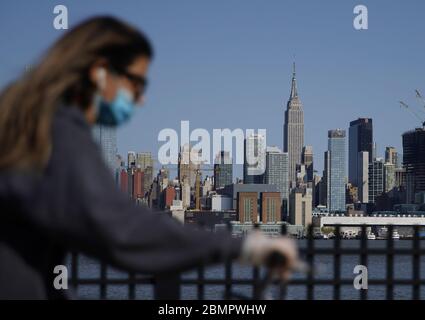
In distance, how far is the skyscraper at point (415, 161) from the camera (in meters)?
152

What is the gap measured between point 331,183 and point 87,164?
165504 mm

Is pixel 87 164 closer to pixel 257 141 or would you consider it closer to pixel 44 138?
pixel 44 138

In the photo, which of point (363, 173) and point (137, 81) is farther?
point (363, 173)

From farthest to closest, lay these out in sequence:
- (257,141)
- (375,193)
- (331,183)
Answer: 1. (331,183)
2. (375,193)
3. (257,141)

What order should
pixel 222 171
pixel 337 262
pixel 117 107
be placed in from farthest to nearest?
pixel 222 171 < pixel 337 262 < pixel 117 107

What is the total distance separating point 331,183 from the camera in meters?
165

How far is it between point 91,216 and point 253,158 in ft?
443

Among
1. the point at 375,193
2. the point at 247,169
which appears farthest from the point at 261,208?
the point at 375,193

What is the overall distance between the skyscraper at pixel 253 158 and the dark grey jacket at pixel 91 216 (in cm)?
13084

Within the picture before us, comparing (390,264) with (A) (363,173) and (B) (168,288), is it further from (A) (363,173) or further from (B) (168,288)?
(A) (363,173)

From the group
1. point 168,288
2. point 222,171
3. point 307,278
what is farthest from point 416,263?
point 222,171

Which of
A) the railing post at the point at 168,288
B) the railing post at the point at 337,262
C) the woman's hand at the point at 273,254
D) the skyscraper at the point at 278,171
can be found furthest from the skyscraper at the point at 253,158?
the woman's hand at the point at 273,254

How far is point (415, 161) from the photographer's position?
154 metres
